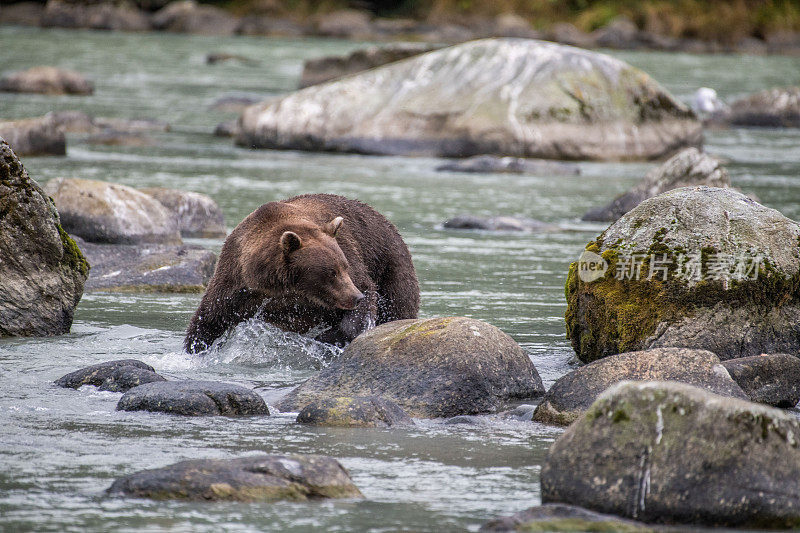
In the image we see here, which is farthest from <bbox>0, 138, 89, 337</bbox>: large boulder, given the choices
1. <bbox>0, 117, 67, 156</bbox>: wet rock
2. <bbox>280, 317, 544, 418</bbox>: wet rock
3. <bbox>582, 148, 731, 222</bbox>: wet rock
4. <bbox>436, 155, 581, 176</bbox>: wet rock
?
<bbox>436, 155, 581, 176</bbox>: wet rock

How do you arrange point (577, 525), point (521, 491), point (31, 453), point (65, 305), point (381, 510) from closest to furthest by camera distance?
1. point (577, 525)
2. point (381, 510)
3. point (521, 491)
4. point (31, 453)
5. point (65, 305)

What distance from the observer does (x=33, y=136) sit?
16922mm

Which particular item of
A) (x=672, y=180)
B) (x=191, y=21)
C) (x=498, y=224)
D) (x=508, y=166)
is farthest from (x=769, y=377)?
(x=191, y=21)

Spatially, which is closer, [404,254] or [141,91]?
[404,254]

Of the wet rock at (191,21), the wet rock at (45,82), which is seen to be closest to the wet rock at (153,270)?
the wet rock at (45,82)

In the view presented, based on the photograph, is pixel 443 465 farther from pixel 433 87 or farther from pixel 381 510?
pixel 433 87

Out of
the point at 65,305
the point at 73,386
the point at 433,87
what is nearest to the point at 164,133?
the point at 433,87

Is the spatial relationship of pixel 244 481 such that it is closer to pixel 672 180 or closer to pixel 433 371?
pixel 433 371

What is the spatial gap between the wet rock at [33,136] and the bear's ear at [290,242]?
11.0 meters

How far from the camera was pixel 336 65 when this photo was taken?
29734 mm

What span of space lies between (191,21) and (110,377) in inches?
2128

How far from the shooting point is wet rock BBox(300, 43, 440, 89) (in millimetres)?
26234

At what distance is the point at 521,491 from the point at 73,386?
9.08ft

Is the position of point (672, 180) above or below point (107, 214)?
above
